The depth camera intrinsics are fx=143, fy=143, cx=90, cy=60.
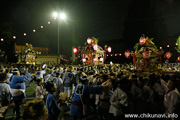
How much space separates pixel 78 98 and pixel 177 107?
2.73m

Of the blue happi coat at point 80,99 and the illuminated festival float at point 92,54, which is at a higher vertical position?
the illuminated festival float at point 92,54

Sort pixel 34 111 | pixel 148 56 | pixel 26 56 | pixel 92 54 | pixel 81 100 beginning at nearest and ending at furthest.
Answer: pixel 34 111 < pixel 81 100 < pixel 148 56 < pixel 92 54 < pixel 26 56

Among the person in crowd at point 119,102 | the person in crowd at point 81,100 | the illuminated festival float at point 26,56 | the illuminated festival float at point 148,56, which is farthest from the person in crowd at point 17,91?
the illuminated festival float at point 26,56

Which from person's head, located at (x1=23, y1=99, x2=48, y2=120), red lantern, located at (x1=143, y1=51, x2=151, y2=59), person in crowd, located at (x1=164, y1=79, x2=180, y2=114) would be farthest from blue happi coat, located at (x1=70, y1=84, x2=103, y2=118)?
red lantern, located at (x1=143, y1=51, x2=151, y2=59)

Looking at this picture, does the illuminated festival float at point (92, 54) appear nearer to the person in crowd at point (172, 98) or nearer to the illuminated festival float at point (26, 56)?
the illuminated festival float at point (26, 56)

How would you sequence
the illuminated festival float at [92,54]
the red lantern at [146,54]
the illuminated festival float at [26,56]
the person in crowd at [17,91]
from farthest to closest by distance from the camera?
1. the illuminated festival float at [26,56]
2. the illuminated festival float at [92,54]
3. the red lantern at [146,54]
4. the person in crowd at [17,91]

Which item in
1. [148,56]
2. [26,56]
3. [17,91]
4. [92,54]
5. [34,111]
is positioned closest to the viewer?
[34,111]

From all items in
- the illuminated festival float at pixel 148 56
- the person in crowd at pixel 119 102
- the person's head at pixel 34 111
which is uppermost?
the illuminated festival float at pixel 148 56

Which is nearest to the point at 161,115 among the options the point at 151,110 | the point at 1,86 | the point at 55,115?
the point at 151,110

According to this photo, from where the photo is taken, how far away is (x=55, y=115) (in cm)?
328

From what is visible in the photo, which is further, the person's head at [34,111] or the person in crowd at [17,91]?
the person in crowd at [17,91]

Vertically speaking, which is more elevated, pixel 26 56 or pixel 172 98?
pixel 26 56

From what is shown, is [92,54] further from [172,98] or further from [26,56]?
[172,98]

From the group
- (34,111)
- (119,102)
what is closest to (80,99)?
(119,102)
